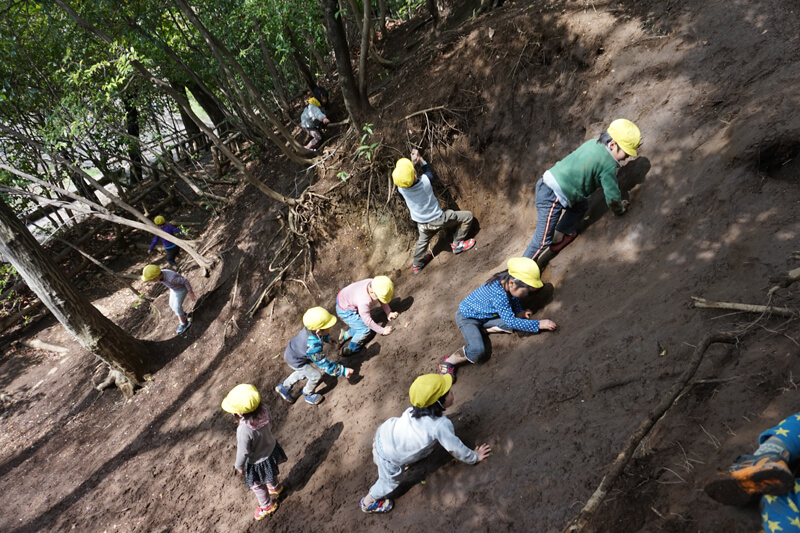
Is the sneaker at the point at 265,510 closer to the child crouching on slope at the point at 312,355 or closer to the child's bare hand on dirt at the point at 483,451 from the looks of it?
the child crouching on slope at the point at 312,355

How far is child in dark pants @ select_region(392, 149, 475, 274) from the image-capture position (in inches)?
234

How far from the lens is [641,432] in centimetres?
267

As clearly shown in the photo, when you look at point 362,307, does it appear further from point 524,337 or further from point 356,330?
point 524,337

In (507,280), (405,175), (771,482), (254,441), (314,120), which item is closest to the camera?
(771,482)

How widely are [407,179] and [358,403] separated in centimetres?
300

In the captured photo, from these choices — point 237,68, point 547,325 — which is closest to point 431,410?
point 547,325

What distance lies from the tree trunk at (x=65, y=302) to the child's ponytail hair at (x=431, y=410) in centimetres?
577

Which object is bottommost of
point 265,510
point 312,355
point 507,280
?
point 265,510

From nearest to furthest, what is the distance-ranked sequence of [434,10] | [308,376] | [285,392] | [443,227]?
[308,376] < [285,392] < [443,227] < [434,10]

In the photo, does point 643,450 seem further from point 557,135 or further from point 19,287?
point 19,287

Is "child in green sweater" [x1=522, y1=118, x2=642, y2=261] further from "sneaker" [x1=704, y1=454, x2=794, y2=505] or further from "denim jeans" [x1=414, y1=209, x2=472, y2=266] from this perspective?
"sneaker" [x1=704, y1=454, x2=794, y2=505]

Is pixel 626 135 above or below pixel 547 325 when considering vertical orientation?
above

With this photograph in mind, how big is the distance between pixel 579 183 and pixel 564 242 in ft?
2.66

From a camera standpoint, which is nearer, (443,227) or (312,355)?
(312,355)
